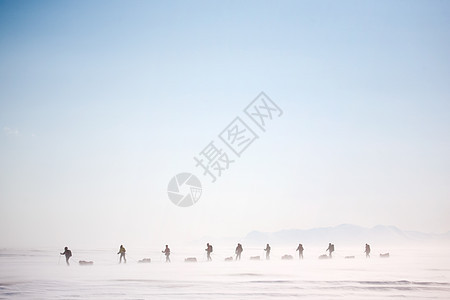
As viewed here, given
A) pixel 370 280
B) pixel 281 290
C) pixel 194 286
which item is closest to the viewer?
pixel 281 290

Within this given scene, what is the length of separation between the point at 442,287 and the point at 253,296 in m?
8.54

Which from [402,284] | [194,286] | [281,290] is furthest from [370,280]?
[194,286]

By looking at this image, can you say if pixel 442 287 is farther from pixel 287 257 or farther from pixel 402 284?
pixel 287 257

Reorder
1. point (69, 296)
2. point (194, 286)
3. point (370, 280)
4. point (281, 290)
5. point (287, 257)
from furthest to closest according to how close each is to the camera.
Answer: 1. point (287, 257)
2. point (370, 280)
3. point (194, 286)
4. point (281, 290)
5. point (69, 296)

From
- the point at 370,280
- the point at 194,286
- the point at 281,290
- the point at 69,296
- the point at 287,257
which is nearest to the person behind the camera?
the point at 69,296

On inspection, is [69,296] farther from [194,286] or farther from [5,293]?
[194,286]

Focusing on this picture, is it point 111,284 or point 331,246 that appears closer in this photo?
point 111,284

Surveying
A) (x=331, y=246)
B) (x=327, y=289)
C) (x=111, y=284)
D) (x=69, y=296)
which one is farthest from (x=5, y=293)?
(x=331, y=246)

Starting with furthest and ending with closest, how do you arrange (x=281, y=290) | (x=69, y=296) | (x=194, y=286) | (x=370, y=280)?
(x=370, y=280)
(x=194, y=286)
(x=281, y=290)
(x=69, y=296)

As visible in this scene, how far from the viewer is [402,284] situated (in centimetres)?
1856

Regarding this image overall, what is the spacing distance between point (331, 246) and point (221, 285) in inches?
1187

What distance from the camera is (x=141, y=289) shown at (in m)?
17.5

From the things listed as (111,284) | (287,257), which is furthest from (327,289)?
(287,257)

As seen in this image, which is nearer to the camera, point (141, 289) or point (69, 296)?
point (69, 296)
